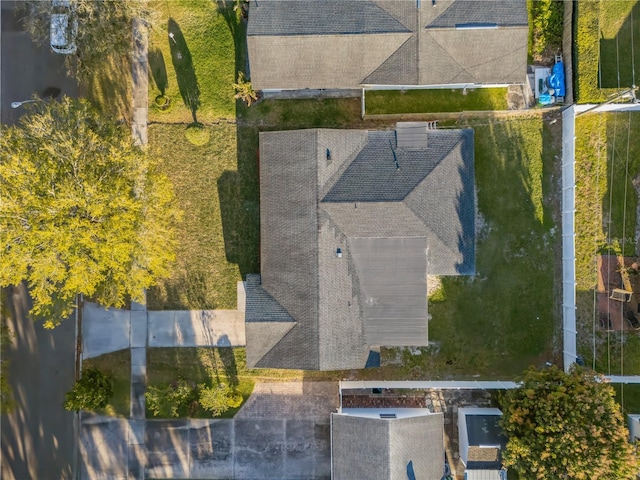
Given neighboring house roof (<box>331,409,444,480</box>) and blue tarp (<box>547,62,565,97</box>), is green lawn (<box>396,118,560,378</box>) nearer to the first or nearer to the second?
blue tarp (<box>547,62,565,97</box>)

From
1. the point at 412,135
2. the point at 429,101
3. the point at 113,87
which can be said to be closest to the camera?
the point at 412,135

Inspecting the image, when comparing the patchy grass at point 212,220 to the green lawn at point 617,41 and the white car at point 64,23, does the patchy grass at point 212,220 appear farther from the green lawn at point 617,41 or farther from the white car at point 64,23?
the green lawn at point 617,41

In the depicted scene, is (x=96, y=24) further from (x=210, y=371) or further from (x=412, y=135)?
(x=210, y=371)

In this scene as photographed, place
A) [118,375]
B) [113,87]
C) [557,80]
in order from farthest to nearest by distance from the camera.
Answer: [113,87] < [118,375] < [557,80]

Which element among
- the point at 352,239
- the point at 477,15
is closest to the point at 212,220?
the point at 352,239

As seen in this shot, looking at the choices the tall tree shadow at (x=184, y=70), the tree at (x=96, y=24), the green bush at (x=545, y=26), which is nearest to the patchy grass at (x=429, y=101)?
the green bush at (x=545, y=26)

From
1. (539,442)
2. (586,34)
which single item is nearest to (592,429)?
(539,442)
